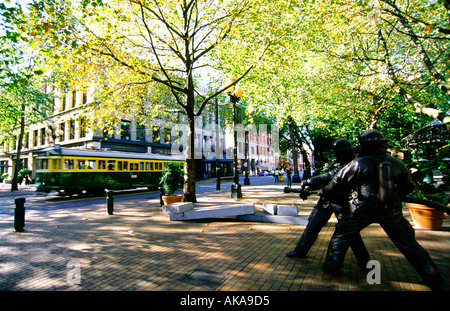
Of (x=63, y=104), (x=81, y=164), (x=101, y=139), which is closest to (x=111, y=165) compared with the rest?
(x=81, y=164)

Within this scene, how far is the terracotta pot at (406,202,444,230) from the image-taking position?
19.8ft

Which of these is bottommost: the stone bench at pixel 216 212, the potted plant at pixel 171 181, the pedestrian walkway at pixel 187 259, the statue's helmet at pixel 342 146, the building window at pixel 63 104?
the pedestrian walkway at pixel 187 259

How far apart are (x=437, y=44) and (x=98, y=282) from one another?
12.5 metres

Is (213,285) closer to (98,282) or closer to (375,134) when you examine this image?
(98,282)

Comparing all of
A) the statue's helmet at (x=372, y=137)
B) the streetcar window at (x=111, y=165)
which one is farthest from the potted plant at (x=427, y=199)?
the streetcar window at (x=111, y=165)

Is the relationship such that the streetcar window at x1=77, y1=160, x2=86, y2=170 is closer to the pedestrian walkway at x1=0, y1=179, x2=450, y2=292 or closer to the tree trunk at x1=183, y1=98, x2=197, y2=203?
the tree trunk at x1=183, y1=98, x2=197, y2=203

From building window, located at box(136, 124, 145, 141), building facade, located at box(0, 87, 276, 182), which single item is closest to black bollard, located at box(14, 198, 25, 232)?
building facade, located at box(0, 87, 276, 182)

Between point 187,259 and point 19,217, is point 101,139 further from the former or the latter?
point 187,259

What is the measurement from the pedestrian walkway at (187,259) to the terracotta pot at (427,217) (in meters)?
0.22

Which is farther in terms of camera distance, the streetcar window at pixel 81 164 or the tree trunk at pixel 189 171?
the streetcar window at pixel 81 164

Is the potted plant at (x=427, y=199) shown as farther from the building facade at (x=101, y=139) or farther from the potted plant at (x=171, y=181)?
the building facade at (x=101, y=139)

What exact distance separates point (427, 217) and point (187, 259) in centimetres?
608

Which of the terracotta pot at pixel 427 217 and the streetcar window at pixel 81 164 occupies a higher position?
the streetcar window at pixel 81 164

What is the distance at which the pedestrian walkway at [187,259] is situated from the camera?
11.0 ft
